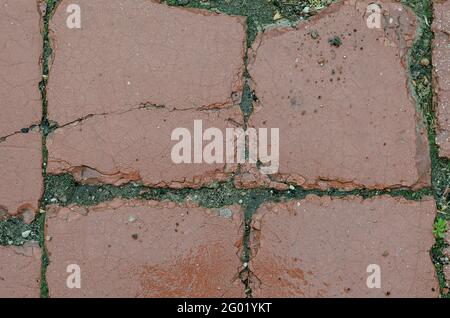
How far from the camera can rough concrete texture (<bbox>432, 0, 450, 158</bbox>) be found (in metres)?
2.46

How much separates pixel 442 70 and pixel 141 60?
4.11 feet

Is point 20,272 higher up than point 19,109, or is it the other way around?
point 19,109

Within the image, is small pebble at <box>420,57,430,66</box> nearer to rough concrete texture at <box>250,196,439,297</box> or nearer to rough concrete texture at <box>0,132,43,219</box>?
rough concrete texture at <box>250,196,439,297</box>

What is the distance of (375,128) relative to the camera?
2449 millimetres

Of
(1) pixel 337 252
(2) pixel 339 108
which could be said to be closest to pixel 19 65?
(2) pixel 339 108

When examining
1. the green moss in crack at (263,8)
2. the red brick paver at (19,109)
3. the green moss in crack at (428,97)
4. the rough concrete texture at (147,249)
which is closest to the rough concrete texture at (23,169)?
the red brick paver at (19,109)

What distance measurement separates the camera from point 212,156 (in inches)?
95.8

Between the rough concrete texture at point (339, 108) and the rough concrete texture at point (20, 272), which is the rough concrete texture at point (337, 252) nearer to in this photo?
the rough concrete texture at point (339, 108)

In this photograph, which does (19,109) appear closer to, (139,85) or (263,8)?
(139,85)

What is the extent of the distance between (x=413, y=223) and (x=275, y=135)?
0.67m

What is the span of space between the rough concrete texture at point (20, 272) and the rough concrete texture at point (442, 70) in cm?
173

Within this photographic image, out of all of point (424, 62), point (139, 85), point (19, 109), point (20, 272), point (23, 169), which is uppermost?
point (424, 62)
